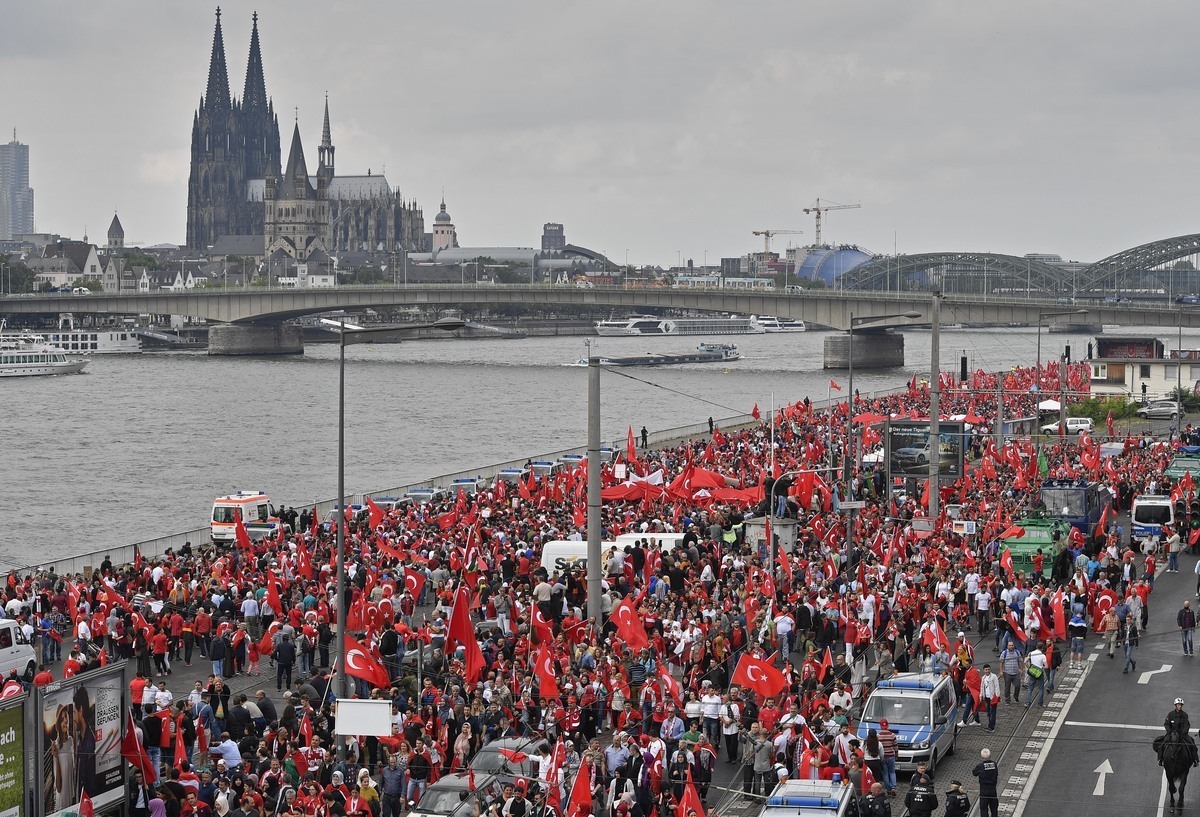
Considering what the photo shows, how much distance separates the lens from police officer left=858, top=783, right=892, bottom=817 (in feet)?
52.5

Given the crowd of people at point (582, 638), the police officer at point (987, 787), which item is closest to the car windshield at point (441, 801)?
the crowd of people at point (582, 638)

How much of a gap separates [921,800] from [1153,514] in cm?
2168

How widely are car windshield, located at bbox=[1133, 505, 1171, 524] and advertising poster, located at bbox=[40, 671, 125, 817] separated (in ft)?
84.2

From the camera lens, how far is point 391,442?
270 feet

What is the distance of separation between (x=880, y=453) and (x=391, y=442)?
1497 inches

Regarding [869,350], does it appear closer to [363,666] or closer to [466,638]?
[466,638]

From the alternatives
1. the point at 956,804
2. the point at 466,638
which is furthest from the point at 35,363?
the point at 956,804

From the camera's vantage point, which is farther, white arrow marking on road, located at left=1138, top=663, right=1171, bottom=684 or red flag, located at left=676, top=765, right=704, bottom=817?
white arrow marking on road, located at left=1138, top=663, right=1171, bottom=684

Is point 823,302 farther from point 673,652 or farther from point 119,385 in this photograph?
point 673,652

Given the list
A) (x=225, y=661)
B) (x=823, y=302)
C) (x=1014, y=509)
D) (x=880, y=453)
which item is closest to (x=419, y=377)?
(x=823, y=302)

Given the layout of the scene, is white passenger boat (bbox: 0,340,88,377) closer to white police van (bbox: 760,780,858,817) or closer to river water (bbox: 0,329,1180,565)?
river water (bbox: 0,329,1180,565)

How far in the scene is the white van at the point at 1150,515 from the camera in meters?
35.8

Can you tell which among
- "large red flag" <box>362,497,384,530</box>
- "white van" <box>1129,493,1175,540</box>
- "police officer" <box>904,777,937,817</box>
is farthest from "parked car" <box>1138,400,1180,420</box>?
"police officer" <box>904,777,937,817</box>

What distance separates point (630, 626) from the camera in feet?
73.9
